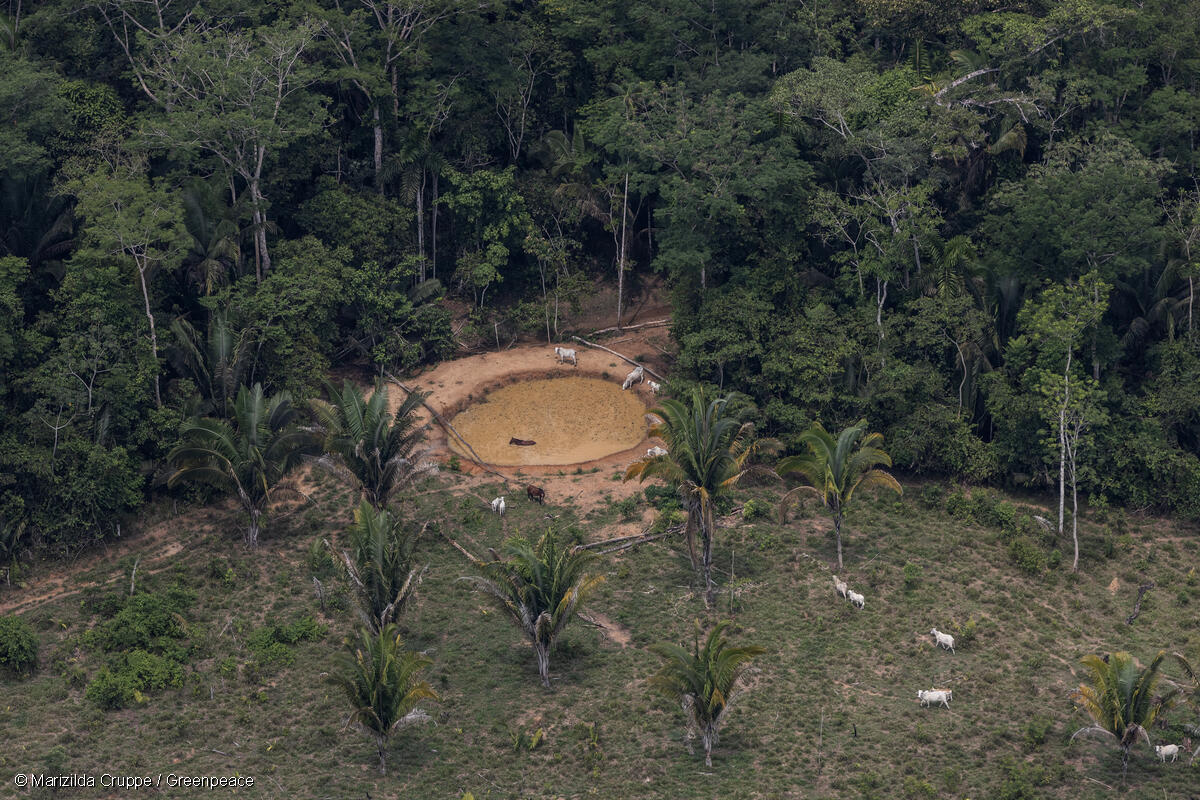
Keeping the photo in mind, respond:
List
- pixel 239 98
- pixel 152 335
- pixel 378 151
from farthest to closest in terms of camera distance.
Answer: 1. pixel 378 151
2. pixel 239 98
3. pixel 152 335

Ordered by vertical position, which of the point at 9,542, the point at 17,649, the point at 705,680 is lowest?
the point at 17,649

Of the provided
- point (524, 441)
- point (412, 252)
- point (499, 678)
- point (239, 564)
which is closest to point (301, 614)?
point (239, 564)

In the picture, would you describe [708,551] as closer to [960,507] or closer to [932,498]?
[932,498]

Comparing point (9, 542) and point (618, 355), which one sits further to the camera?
point (618, 355)

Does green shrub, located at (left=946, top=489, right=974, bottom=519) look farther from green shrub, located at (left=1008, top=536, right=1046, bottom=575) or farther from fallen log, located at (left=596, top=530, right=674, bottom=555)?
fallen log, located at (left=596, top=530, right=674, bottom=555)

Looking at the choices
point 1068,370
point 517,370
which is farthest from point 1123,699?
point 517,370

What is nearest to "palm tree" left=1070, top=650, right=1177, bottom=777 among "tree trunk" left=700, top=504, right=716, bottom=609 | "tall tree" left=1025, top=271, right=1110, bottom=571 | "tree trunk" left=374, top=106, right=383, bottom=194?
"tall tree" left=1025, top=271, right=1110, bottom=571
